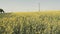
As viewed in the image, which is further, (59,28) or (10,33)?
(59,28)

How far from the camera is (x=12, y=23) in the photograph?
8.55m

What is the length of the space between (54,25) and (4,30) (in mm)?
1801

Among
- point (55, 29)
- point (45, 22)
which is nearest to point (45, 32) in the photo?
point (55, 29)

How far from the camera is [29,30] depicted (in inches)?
316

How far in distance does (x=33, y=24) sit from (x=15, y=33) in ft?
2.70

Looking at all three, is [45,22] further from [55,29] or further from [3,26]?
[3,26]

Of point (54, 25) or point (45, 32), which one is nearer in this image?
point (45, 32)

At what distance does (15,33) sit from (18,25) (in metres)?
0.35

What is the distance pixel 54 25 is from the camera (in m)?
8.27

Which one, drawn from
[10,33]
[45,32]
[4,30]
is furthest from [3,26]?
[45,32]

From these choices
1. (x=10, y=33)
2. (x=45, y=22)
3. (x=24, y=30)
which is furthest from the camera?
(x=45, y=22)

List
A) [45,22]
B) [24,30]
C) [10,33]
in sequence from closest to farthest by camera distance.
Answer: [10,33] → [24,30] → [45,22]

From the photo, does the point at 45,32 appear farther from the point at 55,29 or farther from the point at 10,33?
the point at 10,33

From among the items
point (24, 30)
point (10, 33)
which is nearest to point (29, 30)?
point (24, 30)
